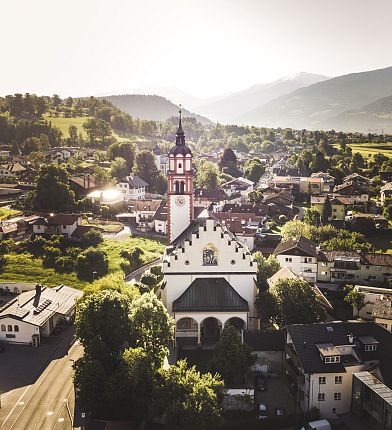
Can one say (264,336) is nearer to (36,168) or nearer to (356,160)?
(36,168)

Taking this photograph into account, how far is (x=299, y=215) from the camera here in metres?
97.1

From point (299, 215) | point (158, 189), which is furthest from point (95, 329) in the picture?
point (158, 189)

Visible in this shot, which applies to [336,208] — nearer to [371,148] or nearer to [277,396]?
[277,396]

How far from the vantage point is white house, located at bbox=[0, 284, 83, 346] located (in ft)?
146

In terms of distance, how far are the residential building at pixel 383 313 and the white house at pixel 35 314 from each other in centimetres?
2821

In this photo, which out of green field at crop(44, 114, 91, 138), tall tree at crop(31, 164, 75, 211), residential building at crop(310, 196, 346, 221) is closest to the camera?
tall tree at crop(31, 164, 75, 211)

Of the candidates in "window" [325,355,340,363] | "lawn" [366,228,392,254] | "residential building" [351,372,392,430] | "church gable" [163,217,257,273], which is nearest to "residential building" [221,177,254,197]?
"lawn" [366,228,392,254]

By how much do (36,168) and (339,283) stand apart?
84758mm

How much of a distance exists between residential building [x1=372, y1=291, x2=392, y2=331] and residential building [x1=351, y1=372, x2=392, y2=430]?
11479 mm

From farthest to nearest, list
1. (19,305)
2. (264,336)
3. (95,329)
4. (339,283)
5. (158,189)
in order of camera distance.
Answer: (158,189) → (339,283) → (19,305) → (264,336) → (95,329)

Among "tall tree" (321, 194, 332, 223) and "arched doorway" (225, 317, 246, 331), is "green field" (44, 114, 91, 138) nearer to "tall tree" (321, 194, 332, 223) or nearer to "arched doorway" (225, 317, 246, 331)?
"tall tree" (321, 194, 332, 223)

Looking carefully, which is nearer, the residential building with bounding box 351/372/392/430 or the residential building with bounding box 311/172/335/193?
the residential building with bounding box 351/372/392/430

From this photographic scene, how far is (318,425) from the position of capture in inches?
1266

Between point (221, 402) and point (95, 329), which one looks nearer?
point (221, 402)
